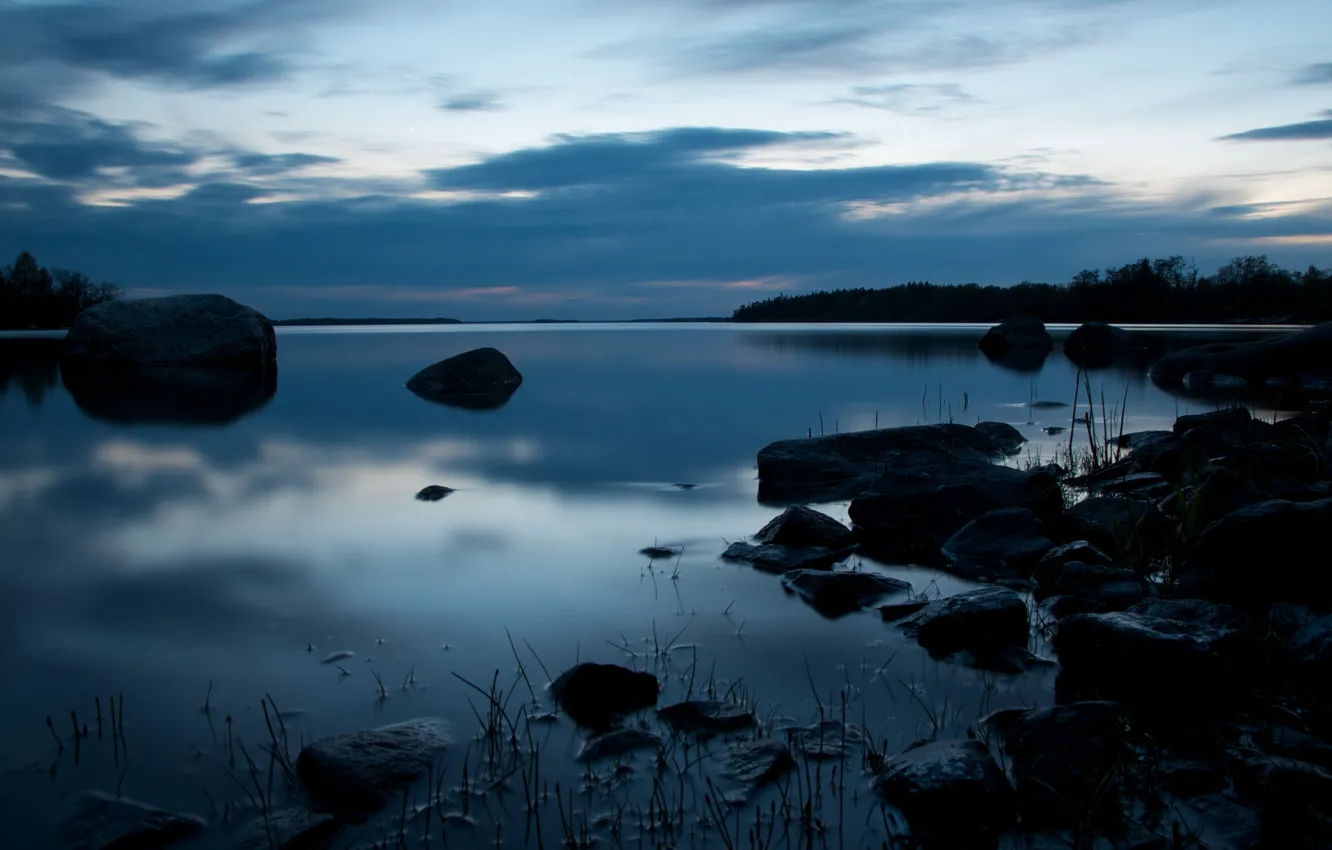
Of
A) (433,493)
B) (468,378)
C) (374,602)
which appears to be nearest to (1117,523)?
(374,602)

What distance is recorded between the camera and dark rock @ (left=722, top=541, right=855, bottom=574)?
255 inches

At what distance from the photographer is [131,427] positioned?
15.6 meters

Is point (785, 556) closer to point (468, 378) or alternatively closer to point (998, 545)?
point (998, 545)

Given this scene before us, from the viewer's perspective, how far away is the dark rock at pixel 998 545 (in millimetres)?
6461

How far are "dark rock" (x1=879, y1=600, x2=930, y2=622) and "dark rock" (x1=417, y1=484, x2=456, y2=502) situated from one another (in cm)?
543

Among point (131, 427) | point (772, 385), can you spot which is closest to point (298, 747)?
point (131, 427)

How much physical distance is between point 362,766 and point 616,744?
99cm

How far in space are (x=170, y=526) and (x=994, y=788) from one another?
7549 mm

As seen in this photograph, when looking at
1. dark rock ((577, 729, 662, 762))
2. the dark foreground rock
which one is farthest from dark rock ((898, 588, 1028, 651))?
the dark foreground rock

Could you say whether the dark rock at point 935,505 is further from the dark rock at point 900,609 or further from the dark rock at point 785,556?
the dark rock at point 900,609

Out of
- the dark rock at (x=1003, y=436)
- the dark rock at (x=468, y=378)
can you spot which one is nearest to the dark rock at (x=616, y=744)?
the dark rock at (x=1003, y=436)

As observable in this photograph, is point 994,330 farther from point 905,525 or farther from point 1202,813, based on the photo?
point 1202,813

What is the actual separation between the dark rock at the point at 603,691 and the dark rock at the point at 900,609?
69.0 inches

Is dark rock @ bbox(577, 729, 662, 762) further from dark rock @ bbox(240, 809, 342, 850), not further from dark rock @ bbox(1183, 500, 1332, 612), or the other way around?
dark rock @ bbox(1183, 500, 1332, 612)
